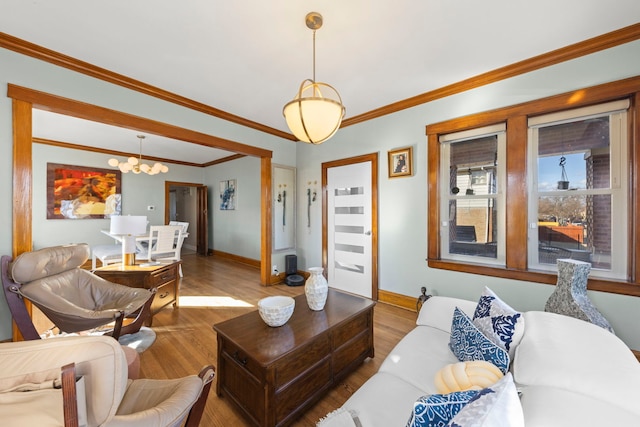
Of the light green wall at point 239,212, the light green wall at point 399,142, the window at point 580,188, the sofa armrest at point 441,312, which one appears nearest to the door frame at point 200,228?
the light green wall at point 239,212

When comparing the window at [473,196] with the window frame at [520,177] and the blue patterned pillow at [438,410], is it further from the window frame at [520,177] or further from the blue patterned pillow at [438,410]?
the blue patterned pillow at [438,410]

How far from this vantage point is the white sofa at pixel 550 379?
2.52 feet

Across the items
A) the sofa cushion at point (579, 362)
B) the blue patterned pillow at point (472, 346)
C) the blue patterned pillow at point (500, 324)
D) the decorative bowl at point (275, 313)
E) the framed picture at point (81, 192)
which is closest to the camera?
the sofa cushion at point (579, 362)

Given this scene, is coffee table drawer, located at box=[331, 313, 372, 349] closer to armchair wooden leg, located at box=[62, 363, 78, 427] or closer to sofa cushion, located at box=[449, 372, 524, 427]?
sofa cushion, located at box=[449, 372, 524, 427]

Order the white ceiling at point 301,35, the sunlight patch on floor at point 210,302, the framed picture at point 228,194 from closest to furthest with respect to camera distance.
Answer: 1. the white ceiling at point 301,35
2. the sunlight patch on floor at point 210,302
3. the framed picture at point 228,194

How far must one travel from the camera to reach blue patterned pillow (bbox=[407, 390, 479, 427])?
664 millimetres

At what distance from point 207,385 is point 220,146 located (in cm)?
314

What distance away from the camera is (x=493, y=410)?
1.97ft

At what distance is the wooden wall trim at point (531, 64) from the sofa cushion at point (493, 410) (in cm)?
278

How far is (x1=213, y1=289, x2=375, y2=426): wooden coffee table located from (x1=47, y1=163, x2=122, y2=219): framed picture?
532 cm

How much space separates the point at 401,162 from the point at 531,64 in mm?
1432

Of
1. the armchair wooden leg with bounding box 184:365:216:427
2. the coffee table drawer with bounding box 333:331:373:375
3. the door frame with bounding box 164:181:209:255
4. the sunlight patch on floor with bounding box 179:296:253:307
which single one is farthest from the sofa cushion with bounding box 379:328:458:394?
the door frame with bounding box 164:181:209:255

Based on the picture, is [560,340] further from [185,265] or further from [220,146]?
[185,265]

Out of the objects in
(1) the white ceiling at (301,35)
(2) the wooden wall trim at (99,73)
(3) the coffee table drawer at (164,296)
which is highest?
(1) the white ceiling at (301,35)
